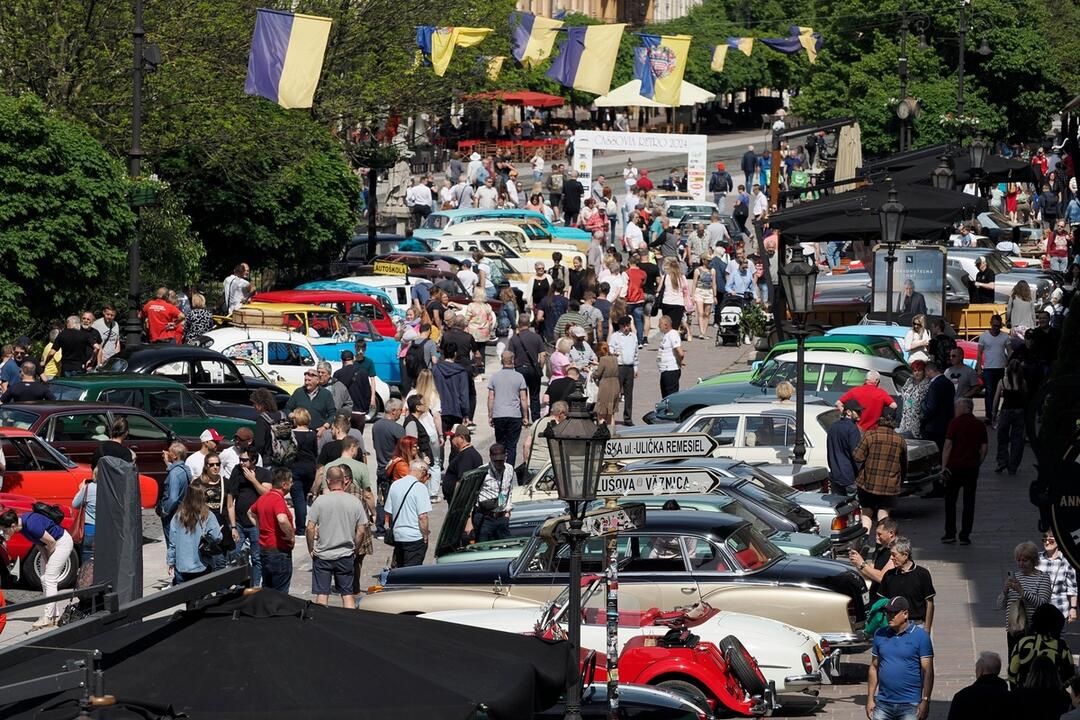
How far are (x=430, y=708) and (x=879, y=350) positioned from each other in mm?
17827

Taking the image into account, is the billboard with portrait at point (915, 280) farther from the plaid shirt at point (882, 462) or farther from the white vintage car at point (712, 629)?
the white vintage car at point (712, 629)

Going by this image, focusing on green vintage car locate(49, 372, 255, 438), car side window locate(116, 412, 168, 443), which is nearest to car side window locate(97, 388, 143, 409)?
green vintage car locate(49, 372, 255, 438)

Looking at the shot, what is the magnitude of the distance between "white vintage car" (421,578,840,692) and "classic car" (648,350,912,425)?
958 centimetres

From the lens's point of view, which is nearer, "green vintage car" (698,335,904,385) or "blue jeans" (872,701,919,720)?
"blue jeans" (872,701,919,720)

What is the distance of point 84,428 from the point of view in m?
20.4

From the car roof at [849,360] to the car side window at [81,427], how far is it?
8521 millimetres

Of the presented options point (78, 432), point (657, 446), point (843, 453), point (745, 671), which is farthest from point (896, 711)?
point (78, 432)

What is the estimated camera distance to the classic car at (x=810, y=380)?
22.8 meters

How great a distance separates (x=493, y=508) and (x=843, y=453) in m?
3.99

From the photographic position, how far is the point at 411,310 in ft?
94.3

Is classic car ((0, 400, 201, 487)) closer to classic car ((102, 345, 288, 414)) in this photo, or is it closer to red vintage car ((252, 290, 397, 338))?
classic car ((102, 345, 288, 414))

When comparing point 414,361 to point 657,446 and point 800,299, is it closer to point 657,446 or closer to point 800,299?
point 800,299

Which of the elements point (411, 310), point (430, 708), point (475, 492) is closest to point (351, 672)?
point (430, 708)

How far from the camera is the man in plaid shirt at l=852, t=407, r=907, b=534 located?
58.7 ft
